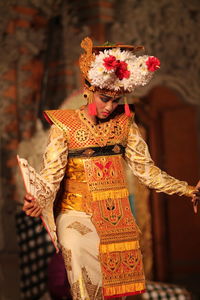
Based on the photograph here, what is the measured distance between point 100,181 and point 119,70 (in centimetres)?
57

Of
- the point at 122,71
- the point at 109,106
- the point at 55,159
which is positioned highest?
the point at 122,71

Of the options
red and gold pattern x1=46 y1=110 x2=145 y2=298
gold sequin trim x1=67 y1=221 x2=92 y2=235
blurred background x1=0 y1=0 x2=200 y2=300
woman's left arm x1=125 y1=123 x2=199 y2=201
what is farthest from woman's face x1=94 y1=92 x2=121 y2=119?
blurred background x1=0 y1=0 x2=200 y2=300

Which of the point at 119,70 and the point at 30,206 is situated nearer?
the point at 30,206

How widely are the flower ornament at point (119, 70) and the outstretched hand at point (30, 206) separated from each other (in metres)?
0.67

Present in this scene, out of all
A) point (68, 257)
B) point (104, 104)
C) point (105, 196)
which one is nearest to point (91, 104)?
point (104, 104)

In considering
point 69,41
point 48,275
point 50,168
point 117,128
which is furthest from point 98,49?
point 69,41

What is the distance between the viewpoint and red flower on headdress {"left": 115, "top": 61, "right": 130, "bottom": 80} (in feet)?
10.9

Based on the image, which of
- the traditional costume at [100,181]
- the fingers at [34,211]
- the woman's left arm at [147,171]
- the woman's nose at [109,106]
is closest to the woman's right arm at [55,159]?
the traditional costume at [100,181]

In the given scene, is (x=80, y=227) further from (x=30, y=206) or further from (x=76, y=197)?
(x=30, y=206)

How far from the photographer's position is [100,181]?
346 cm

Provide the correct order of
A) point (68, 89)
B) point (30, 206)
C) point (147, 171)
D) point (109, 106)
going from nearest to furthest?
point (30, 206), point (109, 106), point (147, 171), point (68, 89)

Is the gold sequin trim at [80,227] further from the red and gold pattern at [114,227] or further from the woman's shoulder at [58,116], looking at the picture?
the woman's shoulder at [58,116]

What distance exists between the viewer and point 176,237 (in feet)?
22.4

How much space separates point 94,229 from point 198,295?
271 cm
